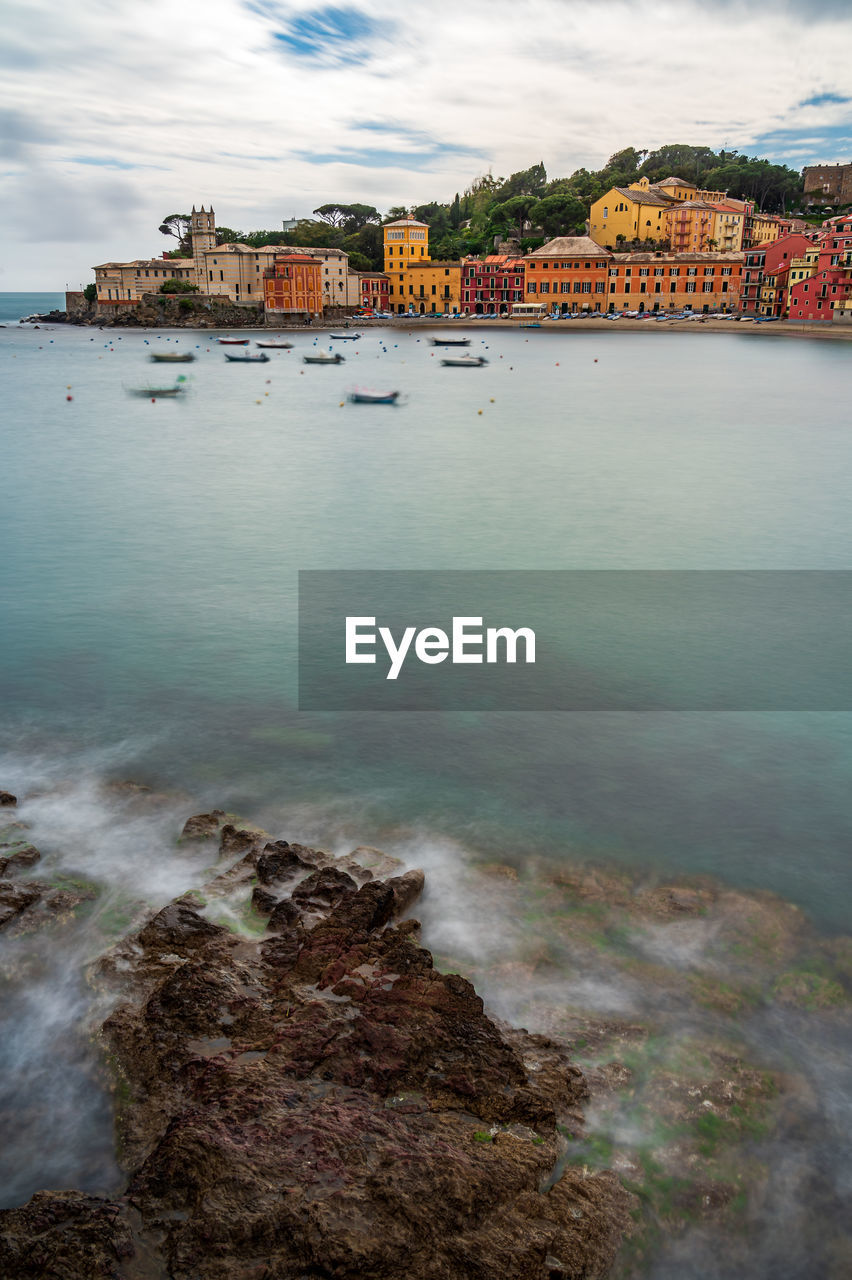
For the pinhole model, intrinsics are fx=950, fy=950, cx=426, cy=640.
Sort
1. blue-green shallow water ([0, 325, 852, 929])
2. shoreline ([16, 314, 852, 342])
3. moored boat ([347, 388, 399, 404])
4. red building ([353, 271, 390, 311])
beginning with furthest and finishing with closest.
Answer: red building ([353, 271, 390, 311]) < shoreline ([16, 314, 852, 342]) < moored boat ([347, 388, 399, 404]) < blue-green shallow water ([0, 325, 852, 929])

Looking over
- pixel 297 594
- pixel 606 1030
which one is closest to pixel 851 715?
pixel 606 1030

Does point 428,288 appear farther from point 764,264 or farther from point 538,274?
point 764,264

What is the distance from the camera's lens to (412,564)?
17.7m

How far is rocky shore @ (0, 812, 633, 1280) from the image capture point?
423 centimetres

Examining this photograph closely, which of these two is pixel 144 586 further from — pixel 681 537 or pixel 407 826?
pixel 681 537

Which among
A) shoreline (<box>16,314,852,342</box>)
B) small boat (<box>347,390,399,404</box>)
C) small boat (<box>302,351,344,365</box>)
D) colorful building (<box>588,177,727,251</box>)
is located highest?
colorful building (<box>588,177,727,251</box>)

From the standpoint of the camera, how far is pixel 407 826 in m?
8.51

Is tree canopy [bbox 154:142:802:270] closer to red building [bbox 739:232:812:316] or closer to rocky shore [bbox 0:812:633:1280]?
red building [bbox 739:232:812:316]

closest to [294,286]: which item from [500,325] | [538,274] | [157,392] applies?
[500,325]

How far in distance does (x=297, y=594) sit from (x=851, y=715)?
879 cm

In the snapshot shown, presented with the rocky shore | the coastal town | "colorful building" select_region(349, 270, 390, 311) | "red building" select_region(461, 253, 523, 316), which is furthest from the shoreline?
the rocky shore

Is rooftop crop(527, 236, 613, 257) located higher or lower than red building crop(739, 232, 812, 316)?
higher

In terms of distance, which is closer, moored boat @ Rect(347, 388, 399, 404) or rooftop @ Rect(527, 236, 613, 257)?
moored boat @ Rect(347, 388, 399, 404)

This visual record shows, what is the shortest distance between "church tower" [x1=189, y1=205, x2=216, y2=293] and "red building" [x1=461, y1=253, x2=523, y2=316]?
1252 inches
